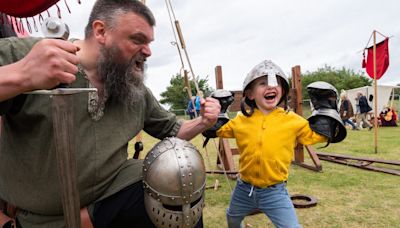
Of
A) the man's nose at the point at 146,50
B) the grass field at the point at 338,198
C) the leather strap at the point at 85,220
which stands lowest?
the grass field at the point at 338,198

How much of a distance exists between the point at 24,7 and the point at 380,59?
7.51m

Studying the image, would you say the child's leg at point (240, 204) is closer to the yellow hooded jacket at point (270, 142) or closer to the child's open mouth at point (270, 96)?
the yellow hooded jacket at point (270, 142)

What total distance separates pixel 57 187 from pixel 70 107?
0.67 meters

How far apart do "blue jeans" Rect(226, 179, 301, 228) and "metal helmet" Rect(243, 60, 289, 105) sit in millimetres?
729

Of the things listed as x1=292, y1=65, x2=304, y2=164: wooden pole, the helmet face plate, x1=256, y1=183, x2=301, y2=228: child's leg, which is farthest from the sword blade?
x1=292, y1=65, x2=304, y2=164: wooden pole

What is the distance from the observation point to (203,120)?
2.28 m

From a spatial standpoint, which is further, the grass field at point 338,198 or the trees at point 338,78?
the trees at point 338,78

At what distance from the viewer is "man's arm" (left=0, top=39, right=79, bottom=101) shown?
3.77ft

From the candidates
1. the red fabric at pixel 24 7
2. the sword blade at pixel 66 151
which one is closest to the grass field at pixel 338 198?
the sword blade at pixel 66 151

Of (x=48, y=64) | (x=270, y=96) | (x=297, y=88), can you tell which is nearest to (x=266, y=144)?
(x=270, y=96)

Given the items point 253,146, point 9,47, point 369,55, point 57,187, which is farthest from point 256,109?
point 369,55

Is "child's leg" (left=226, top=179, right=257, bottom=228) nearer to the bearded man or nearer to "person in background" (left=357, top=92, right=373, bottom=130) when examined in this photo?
the bearded man

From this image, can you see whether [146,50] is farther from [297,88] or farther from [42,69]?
[297,88]

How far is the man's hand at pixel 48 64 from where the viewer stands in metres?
1.15
